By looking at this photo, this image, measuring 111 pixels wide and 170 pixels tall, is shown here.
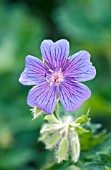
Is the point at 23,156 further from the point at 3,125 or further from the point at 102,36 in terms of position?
the point at 102,36

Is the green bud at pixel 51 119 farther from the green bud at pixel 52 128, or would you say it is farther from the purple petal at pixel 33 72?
the purple petal at pixel 33 72

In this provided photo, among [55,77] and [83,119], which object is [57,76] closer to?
[55,77]

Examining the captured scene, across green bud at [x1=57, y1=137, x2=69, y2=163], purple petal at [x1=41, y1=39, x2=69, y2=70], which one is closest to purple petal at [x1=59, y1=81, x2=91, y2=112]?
purple petal at [x1=41, y1=39, x2=69, y2=70]

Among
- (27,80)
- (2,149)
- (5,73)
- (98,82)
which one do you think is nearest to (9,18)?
(5,73)

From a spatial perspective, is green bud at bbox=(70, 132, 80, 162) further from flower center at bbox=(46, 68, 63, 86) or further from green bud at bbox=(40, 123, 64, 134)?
flower center at bbox=(46, 68, 63, 86)

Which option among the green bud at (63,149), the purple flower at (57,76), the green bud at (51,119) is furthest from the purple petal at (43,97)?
the green bud at (63,149)
